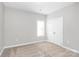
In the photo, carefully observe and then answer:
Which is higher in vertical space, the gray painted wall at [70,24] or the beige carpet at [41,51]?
the gray painted wall at [70,24]

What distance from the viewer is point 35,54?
1.71m

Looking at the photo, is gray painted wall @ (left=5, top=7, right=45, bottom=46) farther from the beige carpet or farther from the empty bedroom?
the beige carpet

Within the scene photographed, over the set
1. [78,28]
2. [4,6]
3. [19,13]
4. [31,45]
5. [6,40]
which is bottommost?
[31,45]

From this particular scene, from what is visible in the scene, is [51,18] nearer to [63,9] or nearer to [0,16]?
[63,9]

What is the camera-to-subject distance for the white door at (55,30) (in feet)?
5.67

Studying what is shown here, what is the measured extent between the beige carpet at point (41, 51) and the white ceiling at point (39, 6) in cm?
71

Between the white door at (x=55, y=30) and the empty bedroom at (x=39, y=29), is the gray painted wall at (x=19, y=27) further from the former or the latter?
the white door at (x=55, y=30)

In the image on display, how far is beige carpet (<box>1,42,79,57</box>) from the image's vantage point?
1.69 m

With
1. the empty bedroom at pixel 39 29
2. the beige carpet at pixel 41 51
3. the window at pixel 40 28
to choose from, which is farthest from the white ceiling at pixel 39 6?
the beige carpet at pixel 41 51

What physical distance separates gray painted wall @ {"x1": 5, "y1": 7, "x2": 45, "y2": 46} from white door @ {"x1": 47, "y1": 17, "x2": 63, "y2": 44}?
0.24 metres

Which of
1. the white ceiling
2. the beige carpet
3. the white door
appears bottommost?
the beige carpet

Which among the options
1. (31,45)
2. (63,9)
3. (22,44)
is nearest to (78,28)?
(63,9)

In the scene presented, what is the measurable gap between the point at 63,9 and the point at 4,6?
1.22 m

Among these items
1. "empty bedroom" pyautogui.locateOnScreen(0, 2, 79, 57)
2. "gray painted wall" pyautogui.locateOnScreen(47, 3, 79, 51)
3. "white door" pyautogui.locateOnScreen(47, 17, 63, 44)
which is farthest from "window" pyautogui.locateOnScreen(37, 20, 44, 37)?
"gray painted wall" pyautogui.locateOnScreen(47, 3, 79, 51)
